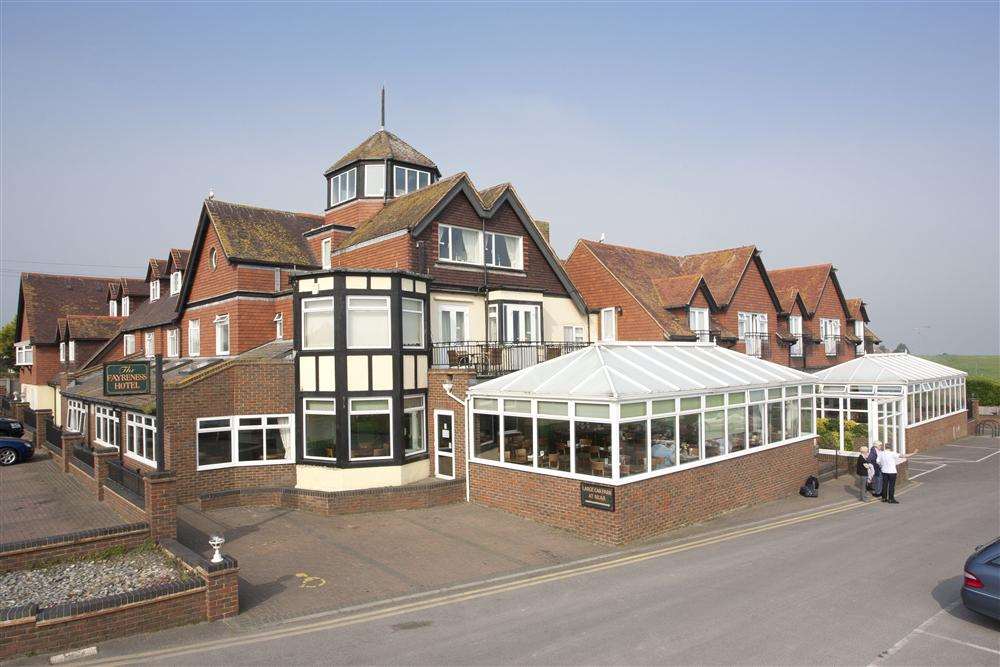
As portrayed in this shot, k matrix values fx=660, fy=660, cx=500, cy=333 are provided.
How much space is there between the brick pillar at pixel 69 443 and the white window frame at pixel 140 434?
2.86 metres

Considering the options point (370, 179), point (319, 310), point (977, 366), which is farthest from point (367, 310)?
point (977, 366)

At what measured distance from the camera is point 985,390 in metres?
39.4

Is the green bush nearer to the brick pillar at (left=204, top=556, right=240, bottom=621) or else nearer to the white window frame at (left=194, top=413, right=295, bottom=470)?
the white window frame at (left=194, top=413, right=295, bottom=470)

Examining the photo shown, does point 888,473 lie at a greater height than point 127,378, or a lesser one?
lesser

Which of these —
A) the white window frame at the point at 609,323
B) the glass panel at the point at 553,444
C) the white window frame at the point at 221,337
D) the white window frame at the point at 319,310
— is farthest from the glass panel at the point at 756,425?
the white window frame at the point at 221,337

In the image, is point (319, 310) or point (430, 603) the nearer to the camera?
point (430, 603)

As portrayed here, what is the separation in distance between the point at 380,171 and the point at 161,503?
1781 centimetres

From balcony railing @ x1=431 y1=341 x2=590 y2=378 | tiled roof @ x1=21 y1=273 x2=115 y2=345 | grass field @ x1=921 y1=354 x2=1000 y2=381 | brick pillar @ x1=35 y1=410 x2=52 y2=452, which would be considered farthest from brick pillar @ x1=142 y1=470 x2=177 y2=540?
grass field @ x1=921 y1=354 x2=1000 y2=381

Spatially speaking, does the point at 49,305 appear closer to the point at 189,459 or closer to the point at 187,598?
the point at 189,459

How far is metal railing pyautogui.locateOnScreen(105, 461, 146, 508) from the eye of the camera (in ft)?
49.4

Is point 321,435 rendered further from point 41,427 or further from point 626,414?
point 41,427

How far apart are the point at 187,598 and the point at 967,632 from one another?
10.9 metres

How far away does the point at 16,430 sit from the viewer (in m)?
27.1

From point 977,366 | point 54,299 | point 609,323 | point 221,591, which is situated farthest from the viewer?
point 977,366
